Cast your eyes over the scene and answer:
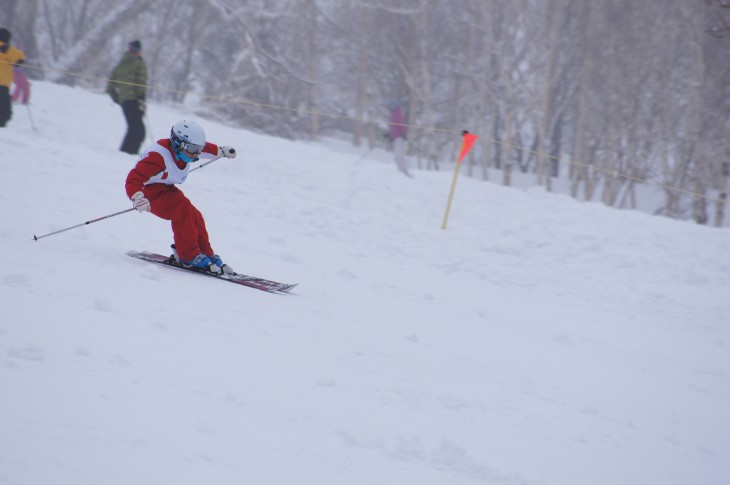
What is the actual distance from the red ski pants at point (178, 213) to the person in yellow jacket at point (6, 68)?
7.33 meters

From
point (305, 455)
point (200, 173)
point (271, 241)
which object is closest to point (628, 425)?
point (305, 455)

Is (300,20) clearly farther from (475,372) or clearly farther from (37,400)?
(37,400)

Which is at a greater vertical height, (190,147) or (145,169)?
(190,147)

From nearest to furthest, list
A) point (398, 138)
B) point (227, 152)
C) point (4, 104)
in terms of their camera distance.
→ point (227, 152) → point (4, 104) → point (398, 138)

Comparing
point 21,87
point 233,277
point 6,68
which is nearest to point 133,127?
point 6,68

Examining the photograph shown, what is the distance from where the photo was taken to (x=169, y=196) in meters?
6.03

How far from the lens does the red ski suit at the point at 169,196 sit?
5.86m

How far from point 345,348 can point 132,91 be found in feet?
28.1

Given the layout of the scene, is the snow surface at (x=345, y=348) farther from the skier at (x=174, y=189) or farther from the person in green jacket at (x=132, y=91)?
the person in green jacket at (x=132, y=91)

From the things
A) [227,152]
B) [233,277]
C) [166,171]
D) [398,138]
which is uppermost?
[398,138]

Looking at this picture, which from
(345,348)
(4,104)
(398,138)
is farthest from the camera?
(398,138)

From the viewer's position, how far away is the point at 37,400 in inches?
115

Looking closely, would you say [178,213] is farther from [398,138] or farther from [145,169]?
[398,138]

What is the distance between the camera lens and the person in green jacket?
468 inches
